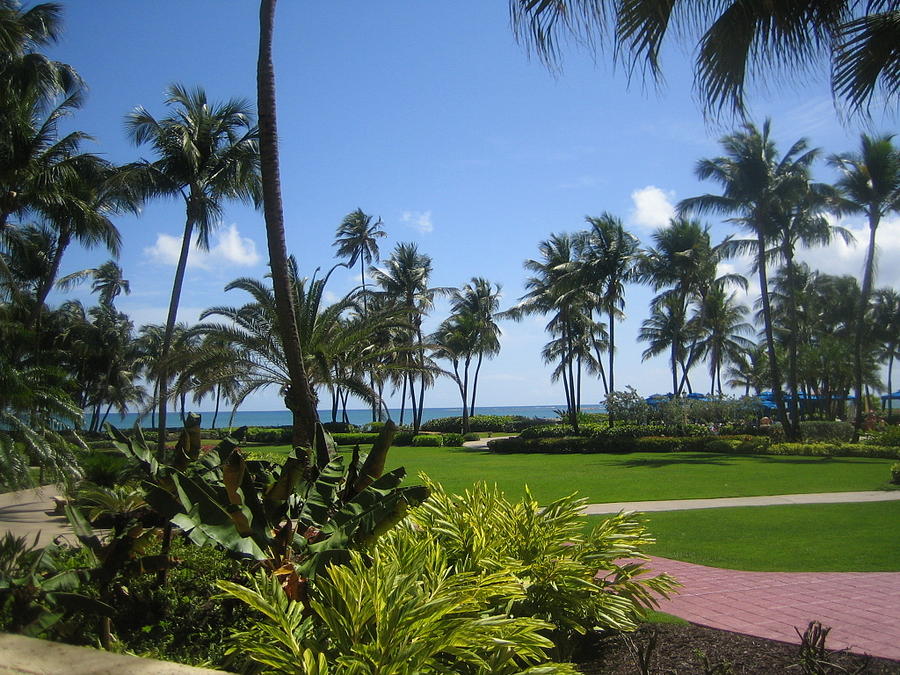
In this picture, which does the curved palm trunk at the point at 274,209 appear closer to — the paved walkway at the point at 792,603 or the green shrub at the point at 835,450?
the paved walkway at the point at 792,603

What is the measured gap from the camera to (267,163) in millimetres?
8703

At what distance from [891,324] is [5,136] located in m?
67.3

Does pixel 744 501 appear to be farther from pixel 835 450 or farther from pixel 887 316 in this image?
pixel 887 316

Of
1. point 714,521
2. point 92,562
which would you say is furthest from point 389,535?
point 714,521

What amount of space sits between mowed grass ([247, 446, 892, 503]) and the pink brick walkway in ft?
14.8

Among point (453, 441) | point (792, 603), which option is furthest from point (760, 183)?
point (792, 603)

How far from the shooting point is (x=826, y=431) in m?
31.8

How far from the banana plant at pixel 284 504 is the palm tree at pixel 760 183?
29.8 m

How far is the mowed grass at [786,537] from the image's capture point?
8.24 m

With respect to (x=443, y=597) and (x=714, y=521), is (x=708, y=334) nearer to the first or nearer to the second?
(x=714, y=521)

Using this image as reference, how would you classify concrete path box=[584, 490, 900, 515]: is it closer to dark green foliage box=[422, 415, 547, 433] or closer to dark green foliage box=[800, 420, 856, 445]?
dark green foliage box=[800, 420, 856, 445]

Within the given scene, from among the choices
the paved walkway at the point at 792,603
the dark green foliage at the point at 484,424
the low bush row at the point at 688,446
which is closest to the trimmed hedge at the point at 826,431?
the low bush row at the point at 688,446

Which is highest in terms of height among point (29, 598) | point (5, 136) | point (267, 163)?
point (5, 136)

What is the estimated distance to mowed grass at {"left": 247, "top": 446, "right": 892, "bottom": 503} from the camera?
15.8 metres
